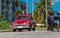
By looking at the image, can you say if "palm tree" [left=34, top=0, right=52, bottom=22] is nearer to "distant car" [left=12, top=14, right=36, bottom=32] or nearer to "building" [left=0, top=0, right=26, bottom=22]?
"building" [left=0, top=0, right=26, bottom=22]

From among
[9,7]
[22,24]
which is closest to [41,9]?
[9,7]

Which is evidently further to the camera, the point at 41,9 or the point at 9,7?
the point at 9,7

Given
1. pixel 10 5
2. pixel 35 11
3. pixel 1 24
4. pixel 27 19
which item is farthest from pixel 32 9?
pixel 27 19

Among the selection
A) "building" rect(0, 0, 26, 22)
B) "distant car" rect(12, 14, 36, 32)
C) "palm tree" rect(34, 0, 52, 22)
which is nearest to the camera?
"distant car" rect(12, 14, 36, 32)

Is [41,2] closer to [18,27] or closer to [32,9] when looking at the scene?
[32,9]

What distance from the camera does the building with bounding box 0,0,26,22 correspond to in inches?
2589

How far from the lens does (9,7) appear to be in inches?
2881

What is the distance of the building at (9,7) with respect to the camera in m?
65.8

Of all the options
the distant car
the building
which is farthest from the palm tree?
the distant car

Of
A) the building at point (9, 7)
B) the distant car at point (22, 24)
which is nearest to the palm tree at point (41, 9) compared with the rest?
the building at point (9, 7)

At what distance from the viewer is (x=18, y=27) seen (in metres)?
25.8

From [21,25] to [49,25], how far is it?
3.68 meters

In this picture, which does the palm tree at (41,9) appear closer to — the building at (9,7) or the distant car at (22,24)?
the building at (9,7)

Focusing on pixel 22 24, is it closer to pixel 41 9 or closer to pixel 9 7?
pixel 41 9
